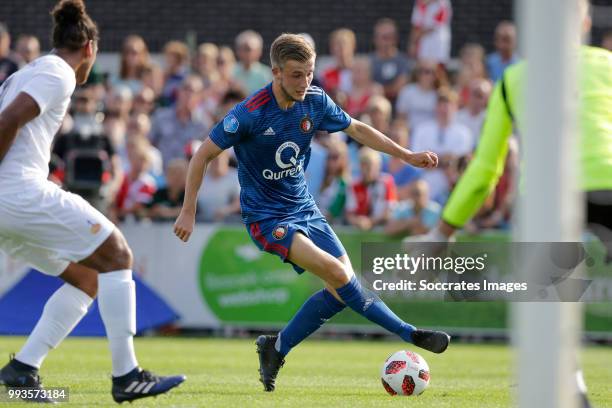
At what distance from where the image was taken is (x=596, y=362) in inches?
476

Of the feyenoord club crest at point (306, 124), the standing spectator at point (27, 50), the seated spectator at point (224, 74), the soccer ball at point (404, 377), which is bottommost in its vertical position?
the soccer ball at point (404, 377)

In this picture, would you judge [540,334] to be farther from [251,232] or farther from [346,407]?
[251,232]

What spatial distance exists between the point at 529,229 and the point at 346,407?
355cm

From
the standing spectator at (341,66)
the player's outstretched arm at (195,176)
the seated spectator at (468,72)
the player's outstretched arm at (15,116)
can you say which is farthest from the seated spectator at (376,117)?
the player's outstretched arm at (15,116)

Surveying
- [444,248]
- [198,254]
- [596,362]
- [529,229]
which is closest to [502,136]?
[444,248]

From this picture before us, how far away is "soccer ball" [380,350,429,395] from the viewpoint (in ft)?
26.7

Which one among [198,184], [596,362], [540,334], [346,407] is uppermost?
[540,334]

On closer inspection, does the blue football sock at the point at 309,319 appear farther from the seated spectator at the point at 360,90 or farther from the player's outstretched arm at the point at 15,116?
the seated spectator at the point at 360,90

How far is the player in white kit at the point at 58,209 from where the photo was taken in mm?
6660

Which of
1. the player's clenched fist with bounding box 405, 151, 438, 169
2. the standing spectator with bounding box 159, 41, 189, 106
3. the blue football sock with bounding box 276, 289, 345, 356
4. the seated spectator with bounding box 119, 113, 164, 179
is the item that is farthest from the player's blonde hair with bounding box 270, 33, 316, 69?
the standing spectator with bounding box 159, 41, 189, 106

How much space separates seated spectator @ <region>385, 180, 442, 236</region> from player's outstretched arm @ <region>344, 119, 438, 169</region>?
580 cm

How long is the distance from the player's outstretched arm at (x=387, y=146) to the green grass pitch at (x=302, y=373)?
1593 mm

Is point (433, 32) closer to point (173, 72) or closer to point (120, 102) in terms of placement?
point (173, 72)

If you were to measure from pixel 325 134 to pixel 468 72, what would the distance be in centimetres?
288
